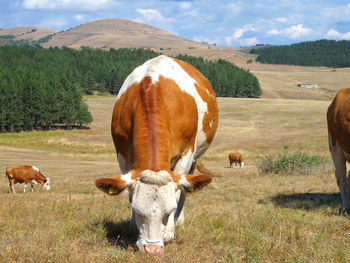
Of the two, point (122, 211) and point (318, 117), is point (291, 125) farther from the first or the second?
point (122, 211)

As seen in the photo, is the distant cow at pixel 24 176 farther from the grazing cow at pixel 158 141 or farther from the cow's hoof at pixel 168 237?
the cow's hoof at pixel 168 237

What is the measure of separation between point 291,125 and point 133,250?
6385cm

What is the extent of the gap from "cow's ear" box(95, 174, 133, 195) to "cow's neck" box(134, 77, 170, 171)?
12.4 inches

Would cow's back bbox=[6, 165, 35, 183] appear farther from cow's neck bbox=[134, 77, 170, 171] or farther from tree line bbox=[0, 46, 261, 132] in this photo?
tree line bbox=[0, 46, 261, 132]

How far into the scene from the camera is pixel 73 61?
13500 centimetres

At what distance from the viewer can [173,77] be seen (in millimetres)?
6898

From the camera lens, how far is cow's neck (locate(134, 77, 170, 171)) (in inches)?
198

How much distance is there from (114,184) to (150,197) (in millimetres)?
488

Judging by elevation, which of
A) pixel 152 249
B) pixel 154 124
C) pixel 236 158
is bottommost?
pixel 236 158

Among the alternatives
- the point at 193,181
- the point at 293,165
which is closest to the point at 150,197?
the point at 193,181

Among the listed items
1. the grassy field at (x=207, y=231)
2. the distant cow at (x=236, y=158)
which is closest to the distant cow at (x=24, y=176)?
the grassy field at (x=207, y=231)

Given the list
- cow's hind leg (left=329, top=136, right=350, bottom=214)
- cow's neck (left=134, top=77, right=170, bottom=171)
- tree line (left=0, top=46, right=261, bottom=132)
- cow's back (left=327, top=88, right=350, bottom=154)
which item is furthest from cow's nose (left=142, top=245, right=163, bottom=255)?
tree line (left=0, top=46, right=261, bottom=132)

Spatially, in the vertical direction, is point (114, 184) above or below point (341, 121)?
below

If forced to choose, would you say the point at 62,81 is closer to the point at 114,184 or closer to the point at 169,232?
the point at 169,232
